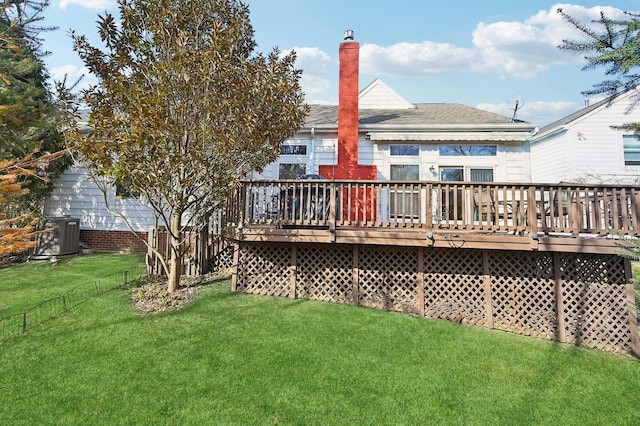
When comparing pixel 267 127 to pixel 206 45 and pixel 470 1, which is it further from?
pixel 470 1

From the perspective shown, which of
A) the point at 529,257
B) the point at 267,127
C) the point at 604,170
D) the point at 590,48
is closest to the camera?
the point at 590,48

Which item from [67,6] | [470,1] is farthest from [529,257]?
[67,6]

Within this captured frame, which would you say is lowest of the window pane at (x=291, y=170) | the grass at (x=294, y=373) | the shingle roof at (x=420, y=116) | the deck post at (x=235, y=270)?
the grass at (x=294, y=373)

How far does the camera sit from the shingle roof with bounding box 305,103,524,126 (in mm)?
10102

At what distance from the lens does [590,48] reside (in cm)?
300

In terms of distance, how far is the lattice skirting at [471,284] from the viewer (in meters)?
5.45

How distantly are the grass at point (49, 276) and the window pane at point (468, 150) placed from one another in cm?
963

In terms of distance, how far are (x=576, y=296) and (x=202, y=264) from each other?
7.64m

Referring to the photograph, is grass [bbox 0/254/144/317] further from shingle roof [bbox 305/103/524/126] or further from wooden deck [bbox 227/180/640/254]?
shingle roof [bbox 305/103/524/126]

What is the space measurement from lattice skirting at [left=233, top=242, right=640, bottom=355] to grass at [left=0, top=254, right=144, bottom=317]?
360 cm

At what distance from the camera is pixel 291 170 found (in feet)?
34.4

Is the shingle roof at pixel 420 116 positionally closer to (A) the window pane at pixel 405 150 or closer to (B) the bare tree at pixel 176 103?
(A) the window pane at pixel 405 150

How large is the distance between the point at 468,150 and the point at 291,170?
18.8 feet

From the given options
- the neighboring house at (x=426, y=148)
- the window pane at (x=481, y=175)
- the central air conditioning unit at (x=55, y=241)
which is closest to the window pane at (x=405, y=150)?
the neighboring house at (x=426, y=148)
